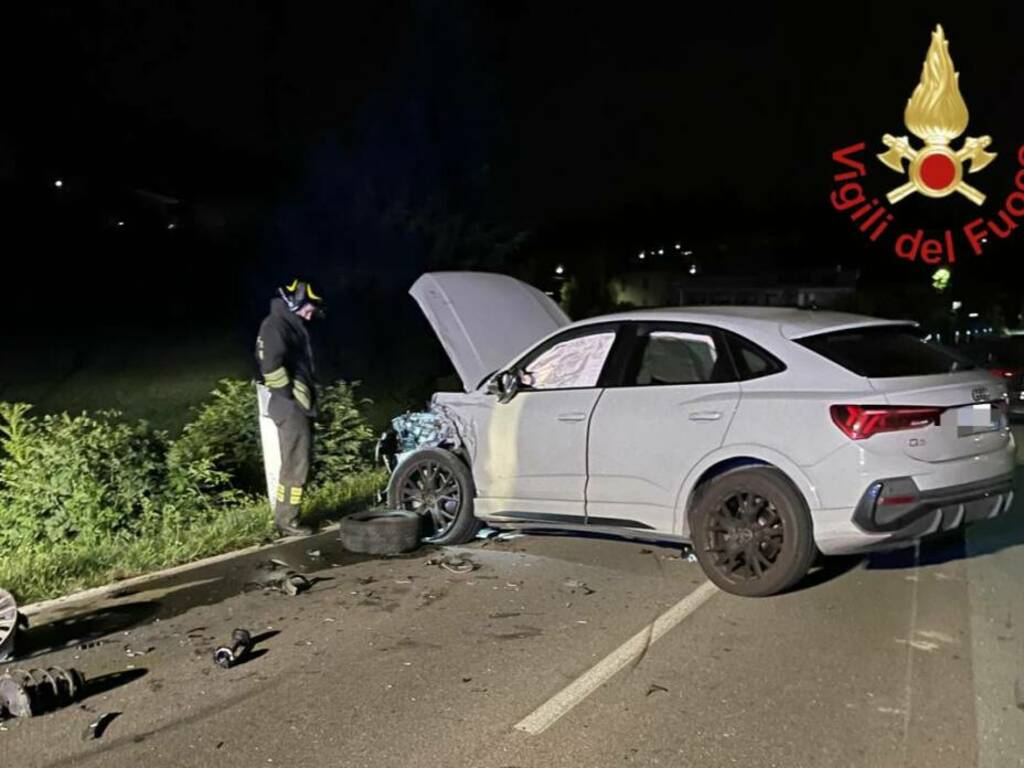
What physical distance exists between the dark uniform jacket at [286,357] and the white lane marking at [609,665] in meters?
3.23

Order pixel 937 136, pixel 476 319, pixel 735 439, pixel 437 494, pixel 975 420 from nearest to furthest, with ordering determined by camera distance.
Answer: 1. pixel 975 420
2. pixel 735 439
3. pixel 437 494
4. pixel 476 319
5. pixel 937 136

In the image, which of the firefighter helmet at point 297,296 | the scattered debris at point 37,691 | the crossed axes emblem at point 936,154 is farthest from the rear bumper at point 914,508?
the crossed axes emblem at point 936,154

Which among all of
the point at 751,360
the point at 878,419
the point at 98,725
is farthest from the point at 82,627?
the point at 878,419

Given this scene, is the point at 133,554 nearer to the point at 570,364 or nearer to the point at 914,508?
the point at 570,364

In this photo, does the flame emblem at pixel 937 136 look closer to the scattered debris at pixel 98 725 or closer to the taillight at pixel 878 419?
the taillight at pixel 878 419

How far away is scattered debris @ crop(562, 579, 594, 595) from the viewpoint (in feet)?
19.3

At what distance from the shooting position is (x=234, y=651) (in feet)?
15.7

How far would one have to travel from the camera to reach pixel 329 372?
601 inches

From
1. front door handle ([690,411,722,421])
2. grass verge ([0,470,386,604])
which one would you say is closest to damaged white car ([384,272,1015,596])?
front door handle ([690,411,722,421])

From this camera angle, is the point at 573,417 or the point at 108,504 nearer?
the point at 573,417

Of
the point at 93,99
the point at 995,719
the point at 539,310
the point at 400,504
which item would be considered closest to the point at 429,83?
the point at 93,99

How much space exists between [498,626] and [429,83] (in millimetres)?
13956

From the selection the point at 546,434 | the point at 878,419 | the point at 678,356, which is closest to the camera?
the point at 878,419

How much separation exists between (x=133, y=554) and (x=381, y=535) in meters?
1.63
